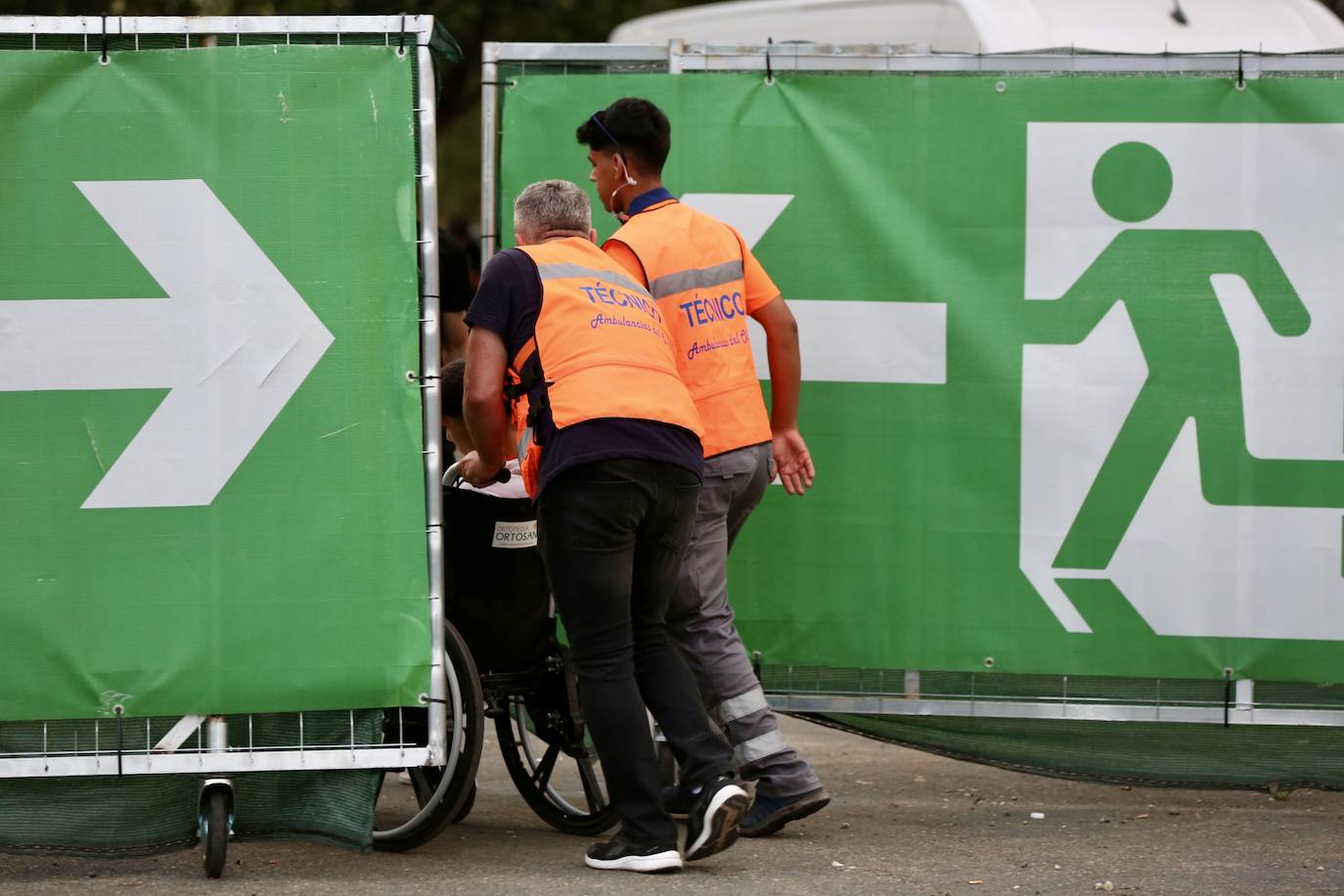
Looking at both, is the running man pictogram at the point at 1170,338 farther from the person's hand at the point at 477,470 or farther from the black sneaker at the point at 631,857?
the person's hand at the point at 477,470

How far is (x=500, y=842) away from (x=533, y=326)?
1.64 meters

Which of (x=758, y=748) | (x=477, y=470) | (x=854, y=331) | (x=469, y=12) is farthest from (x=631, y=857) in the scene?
(x=469, y=12)

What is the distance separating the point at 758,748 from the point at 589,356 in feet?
4.22

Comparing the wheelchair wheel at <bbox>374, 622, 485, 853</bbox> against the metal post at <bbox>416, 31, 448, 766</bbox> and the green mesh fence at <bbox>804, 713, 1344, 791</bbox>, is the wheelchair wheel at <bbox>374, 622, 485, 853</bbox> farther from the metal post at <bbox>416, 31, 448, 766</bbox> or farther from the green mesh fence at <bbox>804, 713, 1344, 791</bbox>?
the green mesh fence at <bbox>804, 713, 1344, 791</bbox>

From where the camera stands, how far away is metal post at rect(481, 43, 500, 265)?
18.9 feet

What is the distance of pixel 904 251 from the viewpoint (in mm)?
5602

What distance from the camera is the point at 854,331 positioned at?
562 centimetres

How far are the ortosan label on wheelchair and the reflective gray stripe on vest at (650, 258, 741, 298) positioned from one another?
766mm

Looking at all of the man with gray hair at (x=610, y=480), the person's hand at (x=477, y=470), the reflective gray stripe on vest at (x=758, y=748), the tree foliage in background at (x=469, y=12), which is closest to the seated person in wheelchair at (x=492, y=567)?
the person's hand at (x=477, y=470)

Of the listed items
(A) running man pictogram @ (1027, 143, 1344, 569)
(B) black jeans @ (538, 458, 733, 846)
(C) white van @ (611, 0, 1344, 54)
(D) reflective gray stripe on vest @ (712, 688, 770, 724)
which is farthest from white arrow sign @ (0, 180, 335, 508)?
(C) white van @ (611, 0, 1344, 54)

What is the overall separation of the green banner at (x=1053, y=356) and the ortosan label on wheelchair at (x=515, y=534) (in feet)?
3.07

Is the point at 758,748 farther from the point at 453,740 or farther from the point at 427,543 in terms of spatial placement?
the point at 427,543

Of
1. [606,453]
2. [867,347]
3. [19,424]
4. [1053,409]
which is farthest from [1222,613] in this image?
[19,424]

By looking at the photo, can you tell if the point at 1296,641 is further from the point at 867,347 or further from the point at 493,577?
the point at 493,577
